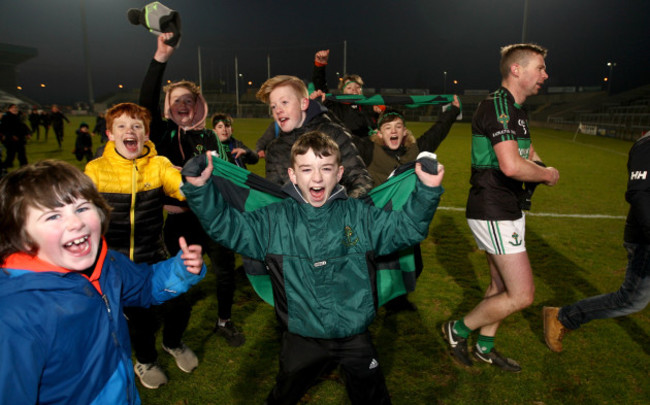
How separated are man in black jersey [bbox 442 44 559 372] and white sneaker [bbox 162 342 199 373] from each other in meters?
2.38

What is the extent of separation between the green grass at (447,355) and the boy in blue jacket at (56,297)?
157cm

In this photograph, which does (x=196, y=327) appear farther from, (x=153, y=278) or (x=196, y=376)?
(x=153, y=278)

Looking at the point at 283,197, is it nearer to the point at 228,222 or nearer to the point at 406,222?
the point at 228,222

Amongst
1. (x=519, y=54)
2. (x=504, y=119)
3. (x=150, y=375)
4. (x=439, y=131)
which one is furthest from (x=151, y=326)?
(x=519, y=54)

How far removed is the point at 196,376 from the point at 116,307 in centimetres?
180

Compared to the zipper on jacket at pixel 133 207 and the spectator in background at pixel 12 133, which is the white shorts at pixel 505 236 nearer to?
the zipper on jacket at pixel 133 207

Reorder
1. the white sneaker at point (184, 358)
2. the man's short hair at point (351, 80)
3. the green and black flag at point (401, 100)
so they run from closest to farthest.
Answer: the white sneaker at point (184, 358), the green and black flag at point (401, 100), the man's short hair at point (351, 80)

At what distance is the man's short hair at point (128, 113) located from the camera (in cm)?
287

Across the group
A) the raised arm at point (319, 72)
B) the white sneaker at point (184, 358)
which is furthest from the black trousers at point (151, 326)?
the raised arm at point (319, 72)

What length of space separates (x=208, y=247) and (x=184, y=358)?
2.99 ft

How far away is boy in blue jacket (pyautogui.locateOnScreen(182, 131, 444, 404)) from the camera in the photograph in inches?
86.1

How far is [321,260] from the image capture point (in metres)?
2.22

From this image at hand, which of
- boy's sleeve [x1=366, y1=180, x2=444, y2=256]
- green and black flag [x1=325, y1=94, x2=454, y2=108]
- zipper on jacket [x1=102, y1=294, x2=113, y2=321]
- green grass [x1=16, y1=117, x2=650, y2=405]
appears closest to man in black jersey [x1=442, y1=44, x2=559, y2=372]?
green grass [x1=16, y1=117, x2=650, y2=405]

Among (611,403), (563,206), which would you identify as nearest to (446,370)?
(611,403)
